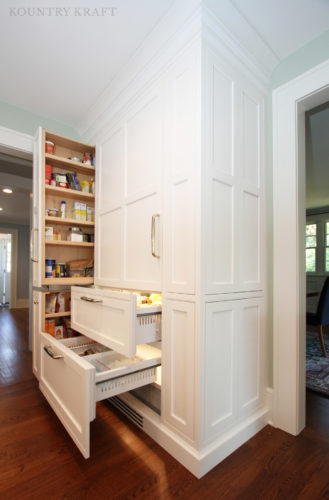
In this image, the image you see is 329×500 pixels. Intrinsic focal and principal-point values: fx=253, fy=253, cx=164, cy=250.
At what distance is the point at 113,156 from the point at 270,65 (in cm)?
124

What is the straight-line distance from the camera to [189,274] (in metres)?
1.28

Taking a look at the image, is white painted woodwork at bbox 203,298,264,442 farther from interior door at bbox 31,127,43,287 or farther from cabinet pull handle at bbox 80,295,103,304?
interior door at bbox 31,127,43,287

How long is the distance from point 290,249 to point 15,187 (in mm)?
3943

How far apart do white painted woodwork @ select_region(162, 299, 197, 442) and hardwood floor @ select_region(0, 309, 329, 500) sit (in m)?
0.19

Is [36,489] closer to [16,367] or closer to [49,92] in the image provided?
[16,367]

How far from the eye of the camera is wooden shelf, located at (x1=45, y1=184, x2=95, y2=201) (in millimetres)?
2114

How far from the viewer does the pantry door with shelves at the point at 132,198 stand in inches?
61.1

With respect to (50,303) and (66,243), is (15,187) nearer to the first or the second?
(66,243)

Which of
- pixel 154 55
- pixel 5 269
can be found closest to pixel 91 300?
pixel 154 55

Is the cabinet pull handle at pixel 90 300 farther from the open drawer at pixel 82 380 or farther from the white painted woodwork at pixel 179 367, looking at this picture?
the white painted woodwork at pixel 179 367

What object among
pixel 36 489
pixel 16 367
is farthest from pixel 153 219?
pixel 16 367

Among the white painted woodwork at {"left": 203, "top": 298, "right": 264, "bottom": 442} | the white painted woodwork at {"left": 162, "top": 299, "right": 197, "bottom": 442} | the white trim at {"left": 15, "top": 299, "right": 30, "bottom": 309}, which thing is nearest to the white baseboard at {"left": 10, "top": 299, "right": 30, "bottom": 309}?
the white trim at {"left": 15, "top": 299, "right": 30, "bottom": 309}

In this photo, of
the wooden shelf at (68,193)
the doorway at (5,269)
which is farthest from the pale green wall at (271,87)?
the doorway at (5,269)

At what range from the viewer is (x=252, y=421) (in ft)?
4.80
